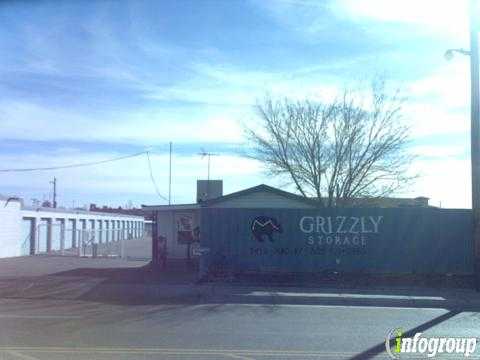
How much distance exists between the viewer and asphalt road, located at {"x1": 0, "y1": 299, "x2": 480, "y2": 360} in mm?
8812

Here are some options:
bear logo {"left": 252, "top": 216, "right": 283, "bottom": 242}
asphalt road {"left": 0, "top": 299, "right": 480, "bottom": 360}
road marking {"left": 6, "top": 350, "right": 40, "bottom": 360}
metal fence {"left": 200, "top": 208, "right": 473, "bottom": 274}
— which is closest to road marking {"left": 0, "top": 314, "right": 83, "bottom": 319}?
asphalt road {"left": 0, "top": 299, "right": 480, "bottom": 360}

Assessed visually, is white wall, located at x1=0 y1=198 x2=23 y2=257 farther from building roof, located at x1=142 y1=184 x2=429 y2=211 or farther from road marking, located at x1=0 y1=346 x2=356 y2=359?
road marking, located at x1=0 y1=346 x2=356 y2=359

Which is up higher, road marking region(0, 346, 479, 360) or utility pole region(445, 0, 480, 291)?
utility pole region(445, 0, 480, 291)

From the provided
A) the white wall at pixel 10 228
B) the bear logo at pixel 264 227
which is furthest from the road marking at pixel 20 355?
the white wall at pixel 10 228

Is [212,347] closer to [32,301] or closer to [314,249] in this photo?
[32,301]

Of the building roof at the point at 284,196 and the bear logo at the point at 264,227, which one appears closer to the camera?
the bear logo at the point at 264,227

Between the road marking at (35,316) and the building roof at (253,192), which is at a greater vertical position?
the building roof at (253,192)

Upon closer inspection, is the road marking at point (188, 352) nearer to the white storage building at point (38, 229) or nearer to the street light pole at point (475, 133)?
the street light pole at point (475, 133)

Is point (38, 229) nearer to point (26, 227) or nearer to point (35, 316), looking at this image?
point (26, 227)

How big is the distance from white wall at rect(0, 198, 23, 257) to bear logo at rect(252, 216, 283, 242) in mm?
18571

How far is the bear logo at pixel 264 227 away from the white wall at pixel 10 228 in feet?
60.9

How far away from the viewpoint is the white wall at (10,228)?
33.4 metres

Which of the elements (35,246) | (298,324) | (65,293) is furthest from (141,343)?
(35,246)

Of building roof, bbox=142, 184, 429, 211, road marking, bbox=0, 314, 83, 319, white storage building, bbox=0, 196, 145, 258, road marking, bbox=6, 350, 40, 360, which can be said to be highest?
building roof, bbox=142, 184, 429, 211
